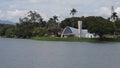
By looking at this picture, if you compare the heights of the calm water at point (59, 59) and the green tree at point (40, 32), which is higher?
the green tree at point (40, 32)

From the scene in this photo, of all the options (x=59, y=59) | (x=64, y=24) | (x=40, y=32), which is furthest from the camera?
(x=64, y=24)

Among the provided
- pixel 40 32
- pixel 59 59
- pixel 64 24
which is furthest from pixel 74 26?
pixel 59 59

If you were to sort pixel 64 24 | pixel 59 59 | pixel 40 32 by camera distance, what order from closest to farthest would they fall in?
pixel 59 59 < pixel 40 32 < pixel 64 24

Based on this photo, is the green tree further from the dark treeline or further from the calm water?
the calm water

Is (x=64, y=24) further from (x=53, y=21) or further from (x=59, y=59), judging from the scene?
(x=59, y=59)

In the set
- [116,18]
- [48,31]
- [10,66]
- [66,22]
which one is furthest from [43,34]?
[10,66]

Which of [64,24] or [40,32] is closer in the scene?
[40,32]

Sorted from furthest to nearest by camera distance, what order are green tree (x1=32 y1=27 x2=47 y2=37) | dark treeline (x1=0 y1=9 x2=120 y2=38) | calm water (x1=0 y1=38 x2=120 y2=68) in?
green tree (x1=32 y1=27 x2=47 y2=37), dark treeline (x1=0 y1=9 x2=120 y2=38), calm water (x1=0 y1=38 x2=120 y2=68)

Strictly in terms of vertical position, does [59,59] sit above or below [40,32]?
below

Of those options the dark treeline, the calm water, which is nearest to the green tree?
the dark treeline

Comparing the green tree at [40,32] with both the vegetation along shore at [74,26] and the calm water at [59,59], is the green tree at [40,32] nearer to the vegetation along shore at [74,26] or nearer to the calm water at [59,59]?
the vegetation along shore at [74,26]

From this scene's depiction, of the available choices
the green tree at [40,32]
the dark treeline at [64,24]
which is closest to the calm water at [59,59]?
the dark treeline at [64,24]

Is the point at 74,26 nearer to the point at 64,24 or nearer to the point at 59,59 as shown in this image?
the point at 64,24

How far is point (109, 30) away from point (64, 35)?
32.0m
